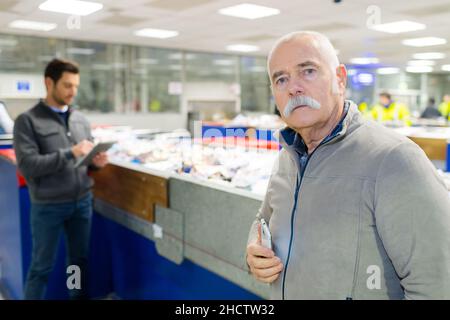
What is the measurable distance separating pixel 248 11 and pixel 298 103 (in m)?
→ 5.64

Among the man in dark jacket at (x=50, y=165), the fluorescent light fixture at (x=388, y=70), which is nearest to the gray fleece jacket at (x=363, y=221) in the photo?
the man in dark jacket at (x=50, y=165)

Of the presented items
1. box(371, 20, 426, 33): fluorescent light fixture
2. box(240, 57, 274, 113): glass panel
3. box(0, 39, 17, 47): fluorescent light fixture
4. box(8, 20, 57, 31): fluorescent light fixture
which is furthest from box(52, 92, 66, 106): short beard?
box(240, 57, 274, 113): glass panel

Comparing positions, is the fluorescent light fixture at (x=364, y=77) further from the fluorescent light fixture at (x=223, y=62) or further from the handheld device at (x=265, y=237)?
the handheld device at (x=265, y=237)

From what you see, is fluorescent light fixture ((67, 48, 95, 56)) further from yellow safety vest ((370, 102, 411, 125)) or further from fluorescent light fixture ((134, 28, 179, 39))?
yellow safety vest ((370, 102, 411, 125))

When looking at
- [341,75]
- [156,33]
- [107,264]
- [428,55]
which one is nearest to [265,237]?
[341,75]

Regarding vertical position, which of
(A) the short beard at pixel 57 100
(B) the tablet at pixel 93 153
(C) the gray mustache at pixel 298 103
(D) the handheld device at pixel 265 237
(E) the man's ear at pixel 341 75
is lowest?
(D) the handheld device at pixel 265 237

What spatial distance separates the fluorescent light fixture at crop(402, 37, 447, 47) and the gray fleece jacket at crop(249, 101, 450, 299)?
8.98 meters

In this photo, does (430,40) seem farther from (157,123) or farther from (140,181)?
(140,181)

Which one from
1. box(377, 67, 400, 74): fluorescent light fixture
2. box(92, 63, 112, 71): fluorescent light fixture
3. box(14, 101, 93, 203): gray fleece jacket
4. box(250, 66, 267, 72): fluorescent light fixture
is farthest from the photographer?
box(377, 67, 400, 74): fluorescent light fixture

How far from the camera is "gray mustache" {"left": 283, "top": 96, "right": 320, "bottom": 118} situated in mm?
1157

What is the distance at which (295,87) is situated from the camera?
1174mm

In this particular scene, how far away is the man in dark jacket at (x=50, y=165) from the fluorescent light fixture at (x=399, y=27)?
6136 millimetres

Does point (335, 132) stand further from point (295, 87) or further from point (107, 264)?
point (107, 264)

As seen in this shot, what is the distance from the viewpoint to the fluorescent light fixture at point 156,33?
26.9 feet
